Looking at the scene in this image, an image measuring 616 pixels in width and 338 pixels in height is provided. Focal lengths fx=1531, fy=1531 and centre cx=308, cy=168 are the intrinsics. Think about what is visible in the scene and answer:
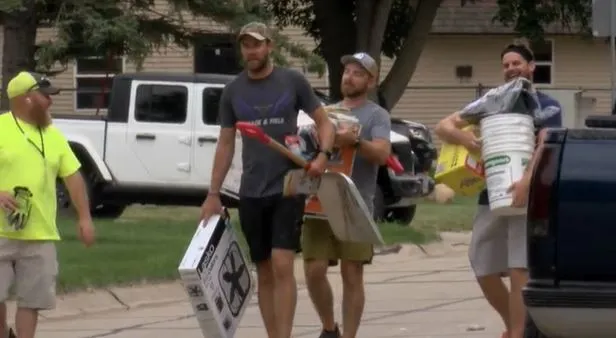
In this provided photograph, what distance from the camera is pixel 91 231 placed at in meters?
9.17

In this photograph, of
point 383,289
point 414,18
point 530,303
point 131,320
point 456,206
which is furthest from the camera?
point 414,18

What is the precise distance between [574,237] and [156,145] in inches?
515

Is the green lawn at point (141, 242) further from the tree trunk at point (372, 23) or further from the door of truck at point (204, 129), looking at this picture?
the tree trunk at point (372, 23)

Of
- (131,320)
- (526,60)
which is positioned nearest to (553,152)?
(526,60)

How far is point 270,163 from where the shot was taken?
916cm

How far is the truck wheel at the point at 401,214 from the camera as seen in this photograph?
19.8 m

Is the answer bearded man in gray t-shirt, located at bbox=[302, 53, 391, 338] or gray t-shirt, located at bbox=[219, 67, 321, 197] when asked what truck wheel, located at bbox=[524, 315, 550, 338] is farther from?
gray t-shirt, located at bbox=[219, 67, 321, 197]

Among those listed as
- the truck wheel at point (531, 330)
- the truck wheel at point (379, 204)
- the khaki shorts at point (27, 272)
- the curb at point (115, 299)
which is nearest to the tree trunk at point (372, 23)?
the truck wheel at point (379, 204)

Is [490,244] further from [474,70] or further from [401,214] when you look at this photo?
[474,70]

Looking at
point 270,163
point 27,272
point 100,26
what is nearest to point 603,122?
point 270,163

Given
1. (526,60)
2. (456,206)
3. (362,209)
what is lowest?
(456,206)

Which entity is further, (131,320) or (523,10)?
(523,10)

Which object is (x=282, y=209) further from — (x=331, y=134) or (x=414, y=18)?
(x=414, y=18)

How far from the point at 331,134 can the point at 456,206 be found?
48.0 feet
